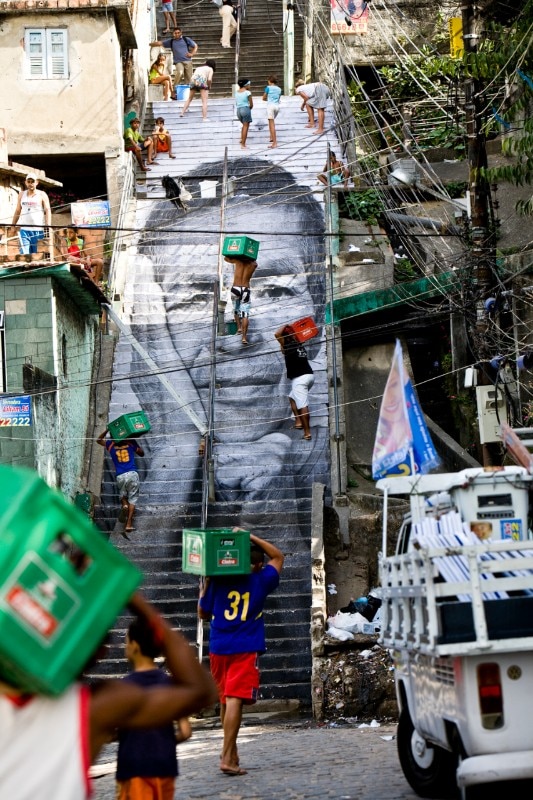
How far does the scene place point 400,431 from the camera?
26.7ft

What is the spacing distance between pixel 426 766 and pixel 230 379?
13.1 meters

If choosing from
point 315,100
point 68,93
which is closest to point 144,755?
point 68,93

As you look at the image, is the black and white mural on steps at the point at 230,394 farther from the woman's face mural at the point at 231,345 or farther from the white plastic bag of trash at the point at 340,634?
the white plastic bag of trash at the point at 340,634

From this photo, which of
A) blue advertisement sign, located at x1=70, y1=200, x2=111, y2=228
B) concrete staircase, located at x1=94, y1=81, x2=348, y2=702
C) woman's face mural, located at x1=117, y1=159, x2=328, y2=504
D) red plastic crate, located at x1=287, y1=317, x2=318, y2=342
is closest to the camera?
concrete staircase, located at x1=94, y1=81, x2=348, y2=702

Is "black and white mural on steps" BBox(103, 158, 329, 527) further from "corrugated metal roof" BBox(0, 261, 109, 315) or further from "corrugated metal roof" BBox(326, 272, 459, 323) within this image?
"corrugated metal roof" BBox(0, 261, 109, 315)

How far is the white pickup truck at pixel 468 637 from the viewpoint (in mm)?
6594

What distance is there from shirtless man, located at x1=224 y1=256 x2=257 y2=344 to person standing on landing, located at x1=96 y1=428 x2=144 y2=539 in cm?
349

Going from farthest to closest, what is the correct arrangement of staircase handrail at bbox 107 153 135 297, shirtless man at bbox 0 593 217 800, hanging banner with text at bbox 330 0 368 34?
hanging banner with text at bbox 330 0 368 34
staircase handrail at bbox 107 153 135 297
shirtless man at bbox 0 593 217 800

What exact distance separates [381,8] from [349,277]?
13.4 m

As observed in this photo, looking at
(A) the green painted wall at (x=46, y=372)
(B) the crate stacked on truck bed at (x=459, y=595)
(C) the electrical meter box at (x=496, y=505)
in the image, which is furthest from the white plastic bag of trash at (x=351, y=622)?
(B) the crate stacked on truck bed at (x=459, y=595)

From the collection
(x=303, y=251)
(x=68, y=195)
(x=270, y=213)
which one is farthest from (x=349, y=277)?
(x=68, y=195)

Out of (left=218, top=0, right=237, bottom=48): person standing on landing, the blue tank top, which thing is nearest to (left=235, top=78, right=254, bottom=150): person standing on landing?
(left=218, top=0, right=237, bottom=48): person standing on landing

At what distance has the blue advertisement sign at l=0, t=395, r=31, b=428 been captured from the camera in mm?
17859

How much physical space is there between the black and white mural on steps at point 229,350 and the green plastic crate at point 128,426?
35.3 inches
